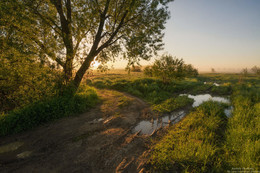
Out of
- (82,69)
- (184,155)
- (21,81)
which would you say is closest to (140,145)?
(184,155)

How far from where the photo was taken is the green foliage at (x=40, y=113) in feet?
18.0

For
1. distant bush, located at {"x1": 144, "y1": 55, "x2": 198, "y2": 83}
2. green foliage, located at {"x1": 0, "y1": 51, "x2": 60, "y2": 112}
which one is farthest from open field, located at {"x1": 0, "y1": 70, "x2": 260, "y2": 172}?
distant bush, located at {"x1": 144, "y1": 55, "x2": 198, "y2": 83}

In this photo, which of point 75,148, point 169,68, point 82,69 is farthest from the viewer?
point 169,68

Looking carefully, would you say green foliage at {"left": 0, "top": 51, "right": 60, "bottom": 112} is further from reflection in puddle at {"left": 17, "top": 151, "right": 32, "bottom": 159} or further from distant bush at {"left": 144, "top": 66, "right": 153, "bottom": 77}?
distant bush at {"left": 144, "top": 66, "right": 153, "bottom": 77}

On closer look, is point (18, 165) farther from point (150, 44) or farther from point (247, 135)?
point (150, 44)

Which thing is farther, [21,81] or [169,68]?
[169,68]

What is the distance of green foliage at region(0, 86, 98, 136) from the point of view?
18.0 feet

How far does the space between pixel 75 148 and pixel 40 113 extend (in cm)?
384

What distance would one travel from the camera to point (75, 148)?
4434 mm

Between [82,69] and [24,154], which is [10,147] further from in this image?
[82,69]

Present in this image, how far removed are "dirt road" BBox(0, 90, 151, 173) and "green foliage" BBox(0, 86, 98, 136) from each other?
1.69 ft

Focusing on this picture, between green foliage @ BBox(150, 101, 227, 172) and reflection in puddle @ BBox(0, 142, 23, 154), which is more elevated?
reflection in puddle @ BBox(0, 142, 23, 154)

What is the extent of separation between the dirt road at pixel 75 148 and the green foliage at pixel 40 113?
515mm

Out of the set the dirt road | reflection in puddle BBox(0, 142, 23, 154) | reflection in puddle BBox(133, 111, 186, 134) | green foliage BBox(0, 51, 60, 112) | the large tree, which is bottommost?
reflection in puddle BBox(133, 111, 186, 134)
